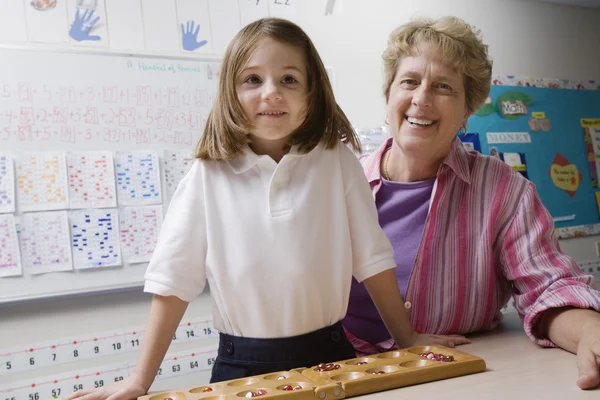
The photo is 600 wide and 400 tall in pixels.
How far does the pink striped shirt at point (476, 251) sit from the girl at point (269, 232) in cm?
18

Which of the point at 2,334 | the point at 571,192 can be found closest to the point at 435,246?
the point at 2,334

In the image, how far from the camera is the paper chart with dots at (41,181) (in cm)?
229

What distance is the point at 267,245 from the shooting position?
3.36 ft

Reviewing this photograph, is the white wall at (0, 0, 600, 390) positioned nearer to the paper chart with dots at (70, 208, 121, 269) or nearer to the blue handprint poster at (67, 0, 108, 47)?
the paper chart with dots at (70, 208, 121, 269)

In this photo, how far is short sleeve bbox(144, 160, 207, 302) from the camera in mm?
990

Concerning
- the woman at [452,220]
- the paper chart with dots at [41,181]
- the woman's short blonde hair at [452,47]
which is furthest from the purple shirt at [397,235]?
the paper chart with dots at [41,181]

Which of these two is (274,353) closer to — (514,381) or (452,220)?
(514,381)

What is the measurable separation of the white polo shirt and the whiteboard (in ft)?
4.83

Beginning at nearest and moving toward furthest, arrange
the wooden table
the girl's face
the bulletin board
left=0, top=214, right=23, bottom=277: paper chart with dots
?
the wooden table → the girl's face → left=0, top=214, right=23, bottom=277: paper chart with dots → the bulletin board

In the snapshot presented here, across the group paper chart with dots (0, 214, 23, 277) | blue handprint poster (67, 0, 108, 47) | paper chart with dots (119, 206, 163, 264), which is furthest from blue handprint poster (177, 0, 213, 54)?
paper chart with dots (0, 214, 23, 277)

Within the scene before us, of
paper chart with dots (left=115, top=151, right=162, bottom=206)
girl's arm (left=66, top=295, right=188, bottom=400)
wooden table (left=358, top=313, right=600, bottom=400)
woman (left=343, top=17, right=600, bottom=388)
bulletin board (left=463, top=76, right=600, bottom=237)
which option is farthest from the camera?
bulletin board (left=463, top=76, right=600, bottom=237)

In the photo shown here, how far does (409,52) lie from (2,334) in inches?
73.0

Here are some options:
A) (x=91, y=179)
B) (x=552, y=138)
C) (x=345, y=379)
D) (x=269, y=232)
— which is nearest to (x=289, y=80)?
(x=269, y=232)

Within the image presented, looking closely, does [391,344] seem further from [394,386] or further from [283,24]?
[283,24]
